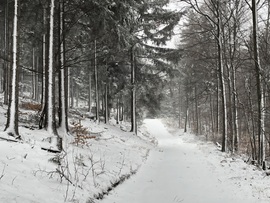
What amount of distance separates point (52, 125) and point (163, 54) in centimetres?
1371

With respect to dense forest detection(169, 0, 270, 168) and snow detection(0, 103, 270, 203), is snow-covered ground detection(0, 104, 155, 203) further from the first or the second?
dense forest detection(169, 0, 270, 168)

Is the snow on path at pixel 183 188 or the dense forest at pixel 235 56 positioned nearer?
the snow on path at pixel 183 188

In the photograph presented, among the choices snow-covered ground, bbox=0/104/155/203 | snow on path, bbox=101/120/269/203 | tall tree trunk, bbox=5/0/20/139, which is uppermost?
tall tree trunk, bbox=5/0/20/139

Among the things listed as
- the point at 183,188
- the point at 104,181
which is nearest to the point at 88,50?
the point at 104,181

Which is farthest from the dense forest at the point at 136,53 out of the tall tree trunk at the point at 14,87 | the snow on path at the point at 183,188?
the snow on path at the point at 183,188

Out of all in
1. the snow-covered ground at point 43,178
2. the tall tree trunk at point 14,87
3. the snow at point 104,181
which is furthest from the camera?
the tall tree trunk at point 14,87

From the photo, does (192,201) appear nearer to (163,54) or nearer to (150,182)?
(150,182)

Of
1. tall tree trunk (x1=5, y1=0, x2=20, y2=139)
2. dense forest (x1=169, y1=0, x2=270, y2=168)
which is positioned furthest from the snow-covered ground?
dense forest (x1=169, y1=0, x2=270, y2=168)

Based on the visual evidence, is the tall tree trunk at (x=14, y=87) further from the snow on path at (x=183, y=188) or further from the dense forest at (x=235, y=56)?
the dense forest at (x=235, y=56)

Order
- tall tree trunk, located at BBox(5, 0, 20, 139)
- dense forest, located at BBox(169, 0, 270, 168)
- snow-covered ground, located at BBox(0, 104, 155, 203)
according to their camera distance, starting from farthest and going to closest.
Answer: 1. dense forest, located at BBox(169, 0, 270, 168)
2. tall tree trunk, located at BBox(5, 0, 20, 139)
3. snow-covered ground, located at BBox(0, 104, 155, 203)

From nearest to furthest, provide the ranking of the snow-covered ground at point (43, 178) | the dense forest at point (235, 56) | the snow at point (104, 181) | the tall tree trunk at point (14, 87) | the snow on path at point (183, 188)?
the snow-covered ground at point (43, 178) → the snow at point (104, 181) → the snow on path at point (183, 188) → the tall tree trunk at point (14, 87) → the dense forest at point (235, 56)

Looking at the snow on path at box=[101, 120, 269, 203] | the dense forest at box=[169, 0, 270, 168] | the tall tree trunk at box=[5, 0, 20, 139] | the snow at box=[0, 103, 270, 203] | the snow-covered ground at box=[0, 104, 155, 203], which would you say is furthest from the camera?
the dense forest at box=[169, 0, 270, 168]

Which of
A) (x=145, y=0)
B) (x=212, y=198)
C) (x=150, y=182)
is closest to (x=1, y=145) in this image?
(x=150, y=182)

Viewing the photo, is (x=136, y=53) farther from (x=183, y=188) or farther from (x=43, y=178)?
(x=43, y=178)
